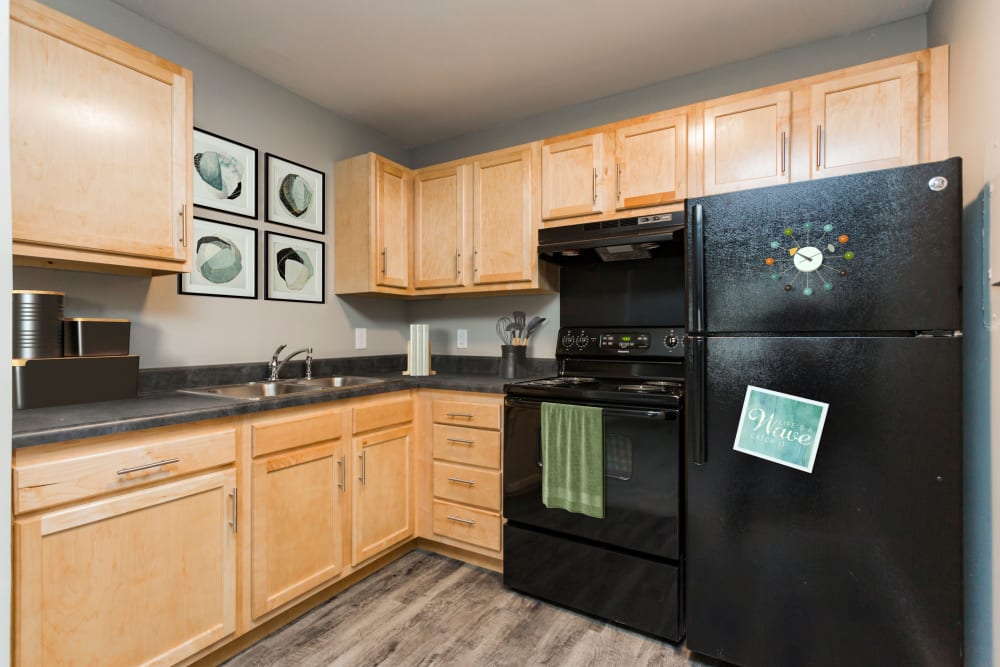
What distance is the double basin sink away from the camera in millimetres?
2232

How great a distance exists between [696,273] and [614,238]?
544mm

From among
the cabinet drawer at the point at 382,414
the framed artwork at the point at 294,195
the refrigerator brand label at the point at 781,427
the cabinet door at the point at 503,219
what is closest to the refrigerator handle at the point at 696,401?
the refrigerator brand label at the point at 781,427

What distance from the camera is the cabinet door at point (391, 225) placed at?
2.81 m

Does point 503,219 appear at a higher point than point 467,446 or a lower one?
higher

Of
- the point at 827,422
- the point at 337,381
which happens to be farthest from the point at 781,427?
the point at 337,381

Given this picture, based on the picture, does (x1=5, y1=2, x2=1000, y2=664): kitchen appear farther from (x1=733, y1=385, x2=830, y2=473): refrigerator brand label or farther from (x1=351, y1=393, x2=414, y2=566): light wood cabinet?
(x1=351, y1=393, x2=414, y2=566): light wood cabinet

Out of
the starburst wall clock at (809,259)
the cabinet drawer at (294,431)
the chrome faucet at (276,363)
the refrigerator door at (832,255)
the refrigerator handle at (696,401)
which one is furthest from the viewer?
the chrome faucet at (276,363)

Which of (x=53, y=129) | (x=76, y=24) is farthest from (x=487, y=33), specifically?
(x=53, y=129)

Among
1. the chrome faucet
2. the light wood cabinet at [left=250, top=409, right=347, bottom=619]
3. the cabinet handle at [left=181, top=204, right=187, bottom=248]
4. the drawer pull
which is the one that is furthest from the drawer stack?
the cabinet handle at [left=181, top=204, right=187, bottom=248]

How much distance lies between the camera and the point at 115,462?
1.42m

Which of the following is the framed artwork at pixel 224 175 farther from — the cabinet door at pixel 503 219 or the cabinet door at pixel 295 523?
the cabinet door at pixel 295 523

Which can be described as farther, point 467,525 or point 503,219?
point 503,219

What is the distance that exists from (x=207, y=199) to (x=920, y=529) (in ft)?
9.64

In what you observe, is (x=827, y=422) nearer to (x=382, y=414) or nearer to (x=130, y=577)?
(x=382, y=414)
